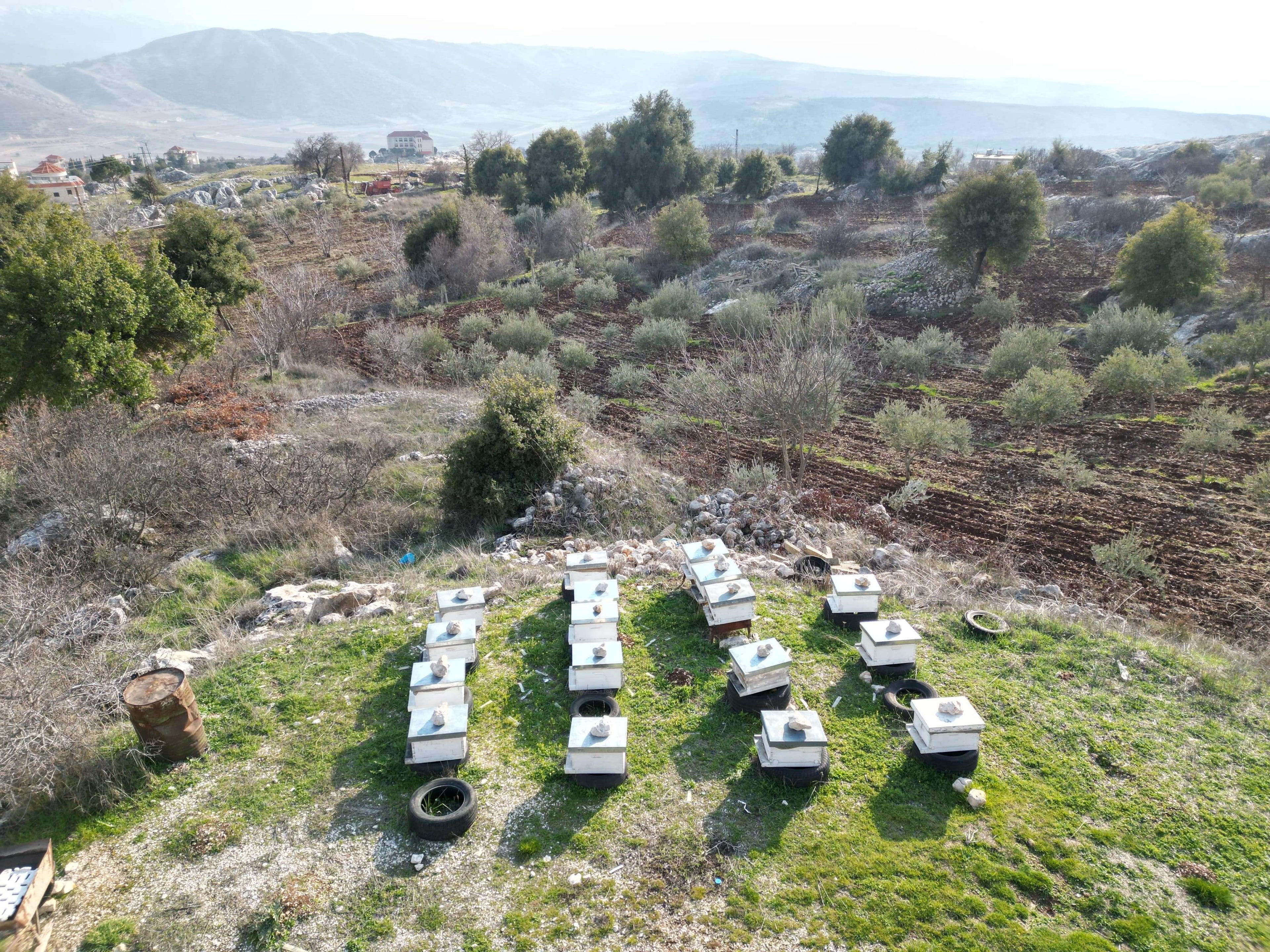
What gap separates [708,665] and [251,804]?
415 centimetres

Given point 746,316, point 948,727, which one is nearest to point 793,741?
point 948,727

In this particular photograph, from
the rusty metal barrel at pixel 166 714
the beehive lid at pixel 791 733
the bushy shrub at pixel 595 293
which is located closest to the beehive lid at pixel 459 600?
the rusty metal barrel at pixel 166 714

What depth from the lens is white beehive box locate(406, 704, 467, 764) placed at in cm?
524

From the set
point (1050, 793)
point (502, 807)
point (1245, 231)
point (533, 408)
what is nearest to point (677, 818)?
point (502, 807)

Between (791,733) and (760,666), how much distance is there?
2.31ft

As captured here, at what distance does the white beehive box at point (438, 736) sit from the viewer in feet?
17.2

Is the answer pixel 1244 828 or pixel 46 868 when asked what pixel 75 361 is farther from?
pixel 1244 828

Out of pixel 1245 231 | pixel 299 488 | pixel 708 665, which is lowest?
pixel 299 488

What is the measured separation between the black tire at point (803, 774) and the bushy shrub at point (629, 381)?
14.2m

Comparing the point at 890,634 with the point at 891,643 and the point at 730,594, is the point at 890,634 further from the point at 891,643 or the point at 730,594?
the point at 730,594

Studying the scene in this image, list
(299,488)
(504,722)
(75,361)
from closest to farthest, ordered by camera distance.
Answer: (504,722)
(299,488)
(75,361)

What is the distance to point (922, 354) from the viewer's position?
68.4 feet

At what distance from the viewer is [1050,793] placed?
515cm

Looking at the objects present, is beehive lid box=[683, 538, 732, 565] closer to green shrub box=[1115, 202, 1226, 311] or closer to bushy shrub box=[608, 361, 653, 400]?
bushy shrub box=[608, 361, 653, 400]
